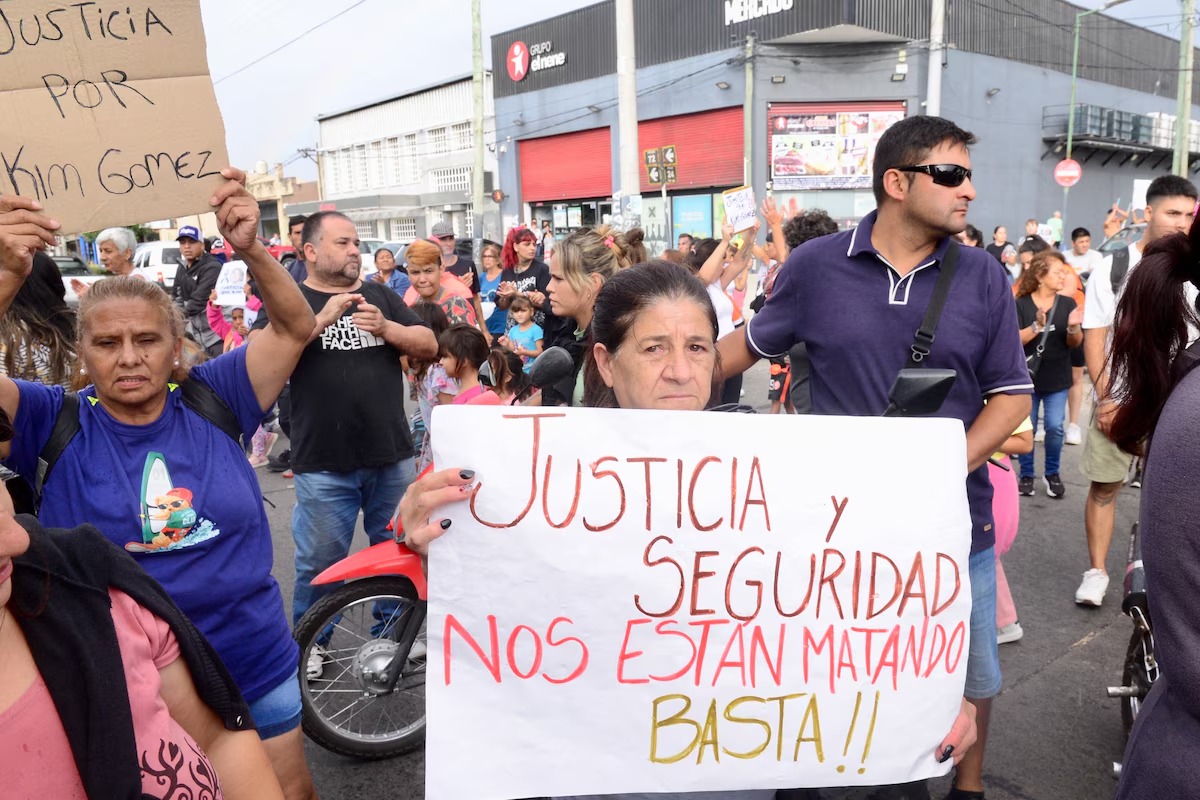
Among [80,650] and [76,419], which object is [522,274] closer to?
[76,419]

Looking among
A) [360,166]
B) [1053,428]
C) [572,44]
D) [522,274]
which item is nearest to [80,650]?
[1053,428]

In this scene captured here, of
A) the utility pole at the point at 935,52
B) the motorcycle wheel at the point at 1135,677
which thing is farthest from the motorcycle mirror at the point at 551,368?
the utility pole at the point at 935,52

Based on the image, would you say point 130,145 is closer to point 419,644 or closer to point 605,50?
point 419,644

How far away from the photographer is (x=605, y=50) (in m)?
27.9

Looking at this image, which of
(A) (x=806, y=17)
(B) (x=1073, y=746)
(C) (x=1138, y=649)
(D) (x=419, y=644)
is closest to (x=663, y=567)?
(D) (x=419, y=644)

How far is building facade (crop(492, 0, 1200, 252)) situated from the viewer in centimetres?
2347

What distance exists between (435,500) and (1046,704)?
3.24m

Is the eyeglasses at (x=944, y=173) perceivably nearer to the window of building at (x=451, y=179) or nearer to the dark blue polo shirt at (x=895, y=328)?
the dark blue polo shirt at (x=895, y=328)

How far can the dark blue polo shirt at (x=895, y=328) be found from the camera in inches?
98.0

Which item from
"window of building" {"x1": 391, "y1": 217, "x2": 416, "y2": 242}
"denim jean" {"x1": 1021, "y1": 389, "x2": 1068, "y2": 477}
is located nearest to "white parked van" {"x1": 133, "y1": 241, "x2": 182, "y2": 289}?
"denim jean" {"x1": 1021, "y1": 389, "x2": 1068, "y2": 477}

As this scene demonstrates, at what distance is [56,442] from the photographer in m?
2.14

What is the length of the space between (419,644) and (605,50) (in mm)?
27356

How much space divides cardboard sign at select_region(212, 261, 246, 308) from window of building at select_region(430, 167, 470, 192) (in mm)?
33834

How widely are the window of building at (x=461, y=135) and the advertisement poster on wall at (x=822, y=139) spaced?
71.0 feet
